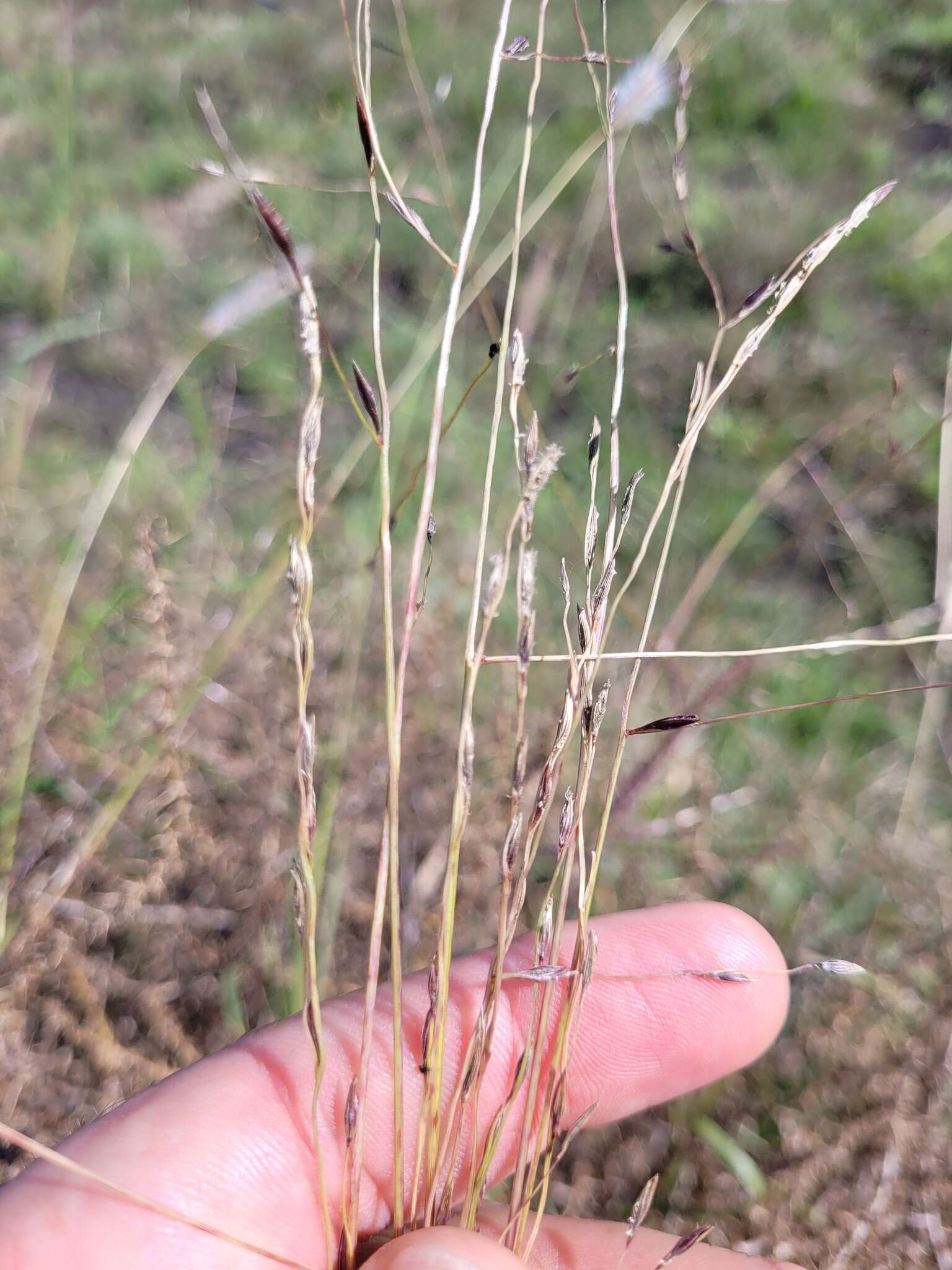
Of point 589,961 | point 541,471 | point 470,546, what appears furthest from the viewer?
point 470,546

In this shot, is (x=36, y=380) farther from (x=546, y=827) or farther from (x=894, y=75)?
(x=894, y=75)

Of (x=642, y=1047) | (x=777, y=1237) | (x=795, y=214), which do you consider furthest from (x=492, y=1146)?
(x=795, y=214)

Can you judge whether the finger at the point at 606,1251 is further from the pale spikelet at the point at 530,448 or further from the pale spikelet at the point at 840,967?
the pale spikelet at the point at 530,448

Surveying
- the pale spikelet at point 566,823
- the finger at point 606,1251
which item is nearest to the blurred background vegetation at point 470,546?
the finger at point 606,1251

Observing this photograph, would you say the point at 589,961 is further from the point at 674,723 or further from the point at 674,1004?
the point at 674,1004

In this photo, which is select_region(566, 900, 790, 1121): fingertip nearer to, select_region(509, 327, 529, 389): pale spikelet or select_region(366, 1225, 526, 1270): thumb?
select_region(366, 1225, 526, 1270): thumb

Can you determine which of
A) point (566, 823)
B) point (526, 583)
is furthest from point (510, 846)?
point (526, 583)
